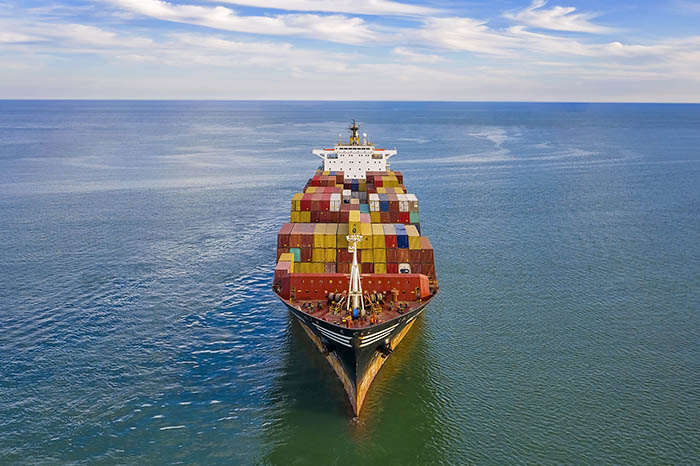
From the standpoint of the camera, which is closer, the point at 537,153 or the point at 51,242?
the point at 51,242

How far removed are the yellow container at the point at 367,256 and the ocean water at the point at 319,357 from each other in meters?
6.61

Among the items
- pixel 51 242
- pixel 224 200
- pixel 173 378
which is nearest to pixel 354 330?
pixel 173 378

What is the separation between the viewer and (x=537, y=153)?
12288 centimetres

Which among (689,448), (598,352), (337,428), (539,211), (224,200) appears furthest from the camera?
(224,200)

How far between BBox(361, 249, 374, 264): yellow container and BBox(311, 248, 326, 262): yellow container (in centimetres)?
275

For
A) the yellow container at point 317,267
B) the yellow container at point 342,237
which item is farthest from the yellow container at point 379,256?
the yellow container at point 317,267

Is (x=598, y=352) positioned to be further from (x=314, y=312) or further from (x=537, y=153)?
(x=537, y=153)

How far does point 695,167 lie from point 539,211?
190 ft

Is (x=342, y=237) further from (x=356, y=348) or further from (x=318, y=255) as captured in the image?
(x=356, y=348)

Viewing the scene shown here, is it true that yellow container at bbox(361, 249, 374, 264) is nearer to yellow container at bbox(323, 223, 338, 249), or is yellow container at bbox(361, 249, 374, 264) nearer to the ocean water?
yellow container at bbox(323, 223, 338, 249)

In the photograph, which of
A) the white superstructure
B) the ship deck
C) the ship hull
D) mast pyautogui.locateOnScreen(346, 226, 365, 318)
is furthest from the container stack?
the white superstructure

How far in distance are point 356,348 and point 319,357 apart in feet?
25.5

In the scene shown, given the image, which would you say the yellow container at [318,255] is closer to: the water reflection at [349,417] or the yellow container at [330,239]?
the yellow container at [330,239]

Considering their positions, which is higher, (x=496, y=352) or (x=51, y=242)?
(x=51, y=242)
